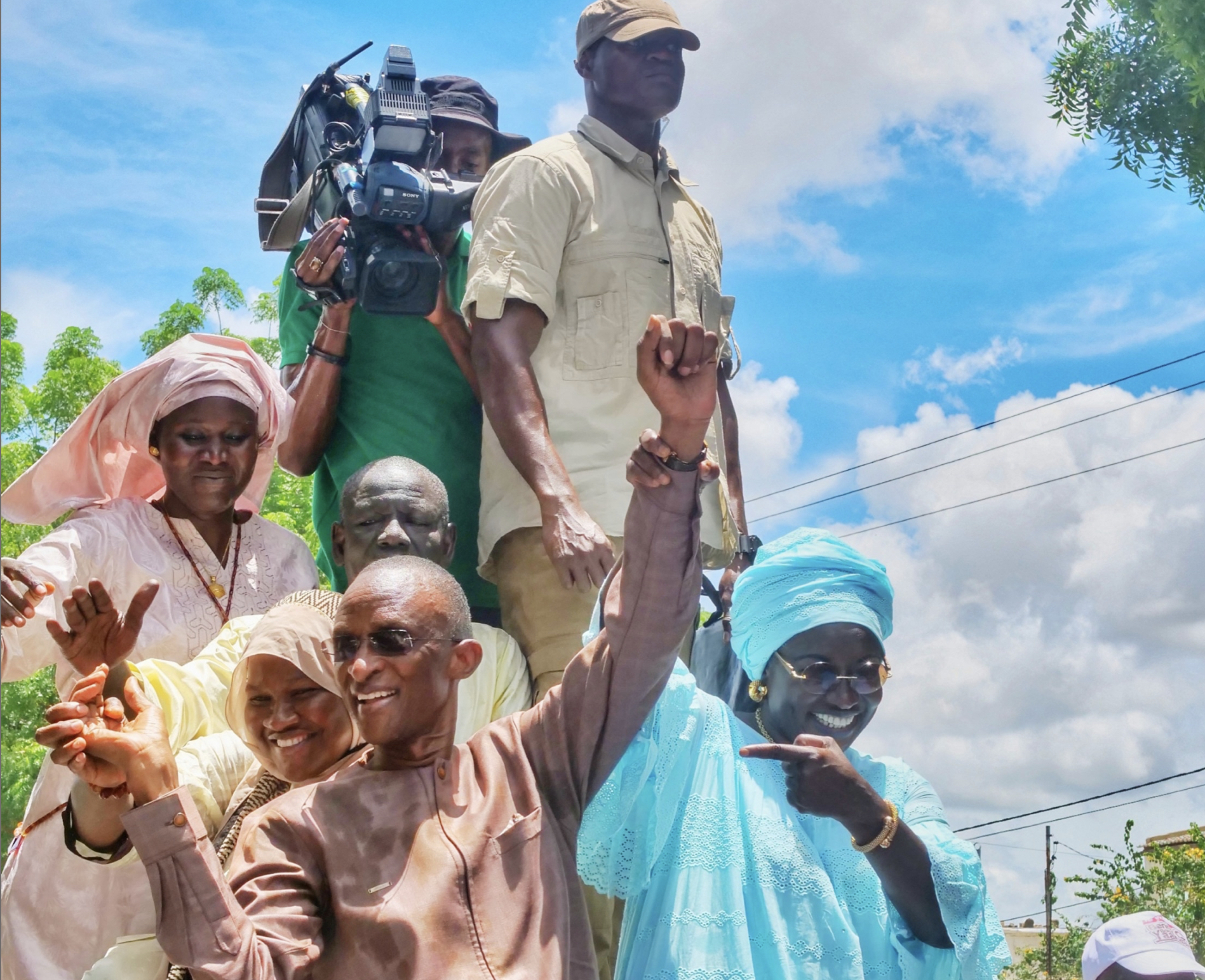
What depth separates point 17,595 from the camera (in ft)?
9.93

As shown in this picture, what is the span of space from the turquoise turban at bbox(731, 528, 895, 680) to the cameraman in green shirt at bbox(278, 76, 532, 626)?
0.83 m

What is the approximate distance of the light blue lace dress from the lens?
2826 millimetres

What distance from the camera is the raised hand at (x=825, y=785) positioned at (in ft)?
9.29

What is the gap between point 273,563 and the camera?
146 inches

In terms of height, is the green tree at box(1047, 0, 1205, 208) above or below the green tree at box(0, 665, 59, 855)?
above

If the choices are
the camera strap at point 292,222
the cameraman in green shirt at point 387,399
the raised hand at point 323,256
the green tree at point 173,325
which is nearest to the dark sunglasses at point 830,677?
the cameraman in green shirt at point 387,399

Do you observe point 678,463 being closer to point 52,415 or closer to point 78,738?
point 78,738

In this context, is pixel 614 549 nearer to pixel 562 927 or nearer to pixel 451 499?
pixel 451 499

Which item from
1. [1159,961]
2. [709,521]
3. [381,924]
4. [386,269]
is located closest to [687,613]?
[381,924]

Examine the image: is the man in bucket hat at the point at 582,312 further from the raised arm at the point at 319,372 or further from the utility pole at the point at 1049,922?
the utility pole at the point at 1049,922

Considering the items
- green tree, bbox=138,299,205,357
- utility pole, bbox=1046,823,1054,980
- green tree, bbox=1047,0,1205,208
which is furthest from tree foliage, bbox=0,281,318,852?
utility pole, bbox=1046,823,1054,980

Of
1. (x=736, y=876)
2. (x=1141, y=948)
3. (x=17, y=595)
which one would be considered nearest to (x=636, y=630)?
(x=736, y=876)

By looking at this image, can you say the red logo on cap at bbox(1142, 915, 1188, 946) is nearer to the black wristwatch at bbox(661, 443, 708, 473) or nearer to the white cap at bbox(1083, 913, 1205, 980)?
the white cap at bbox(1083, 913, 1205, 980)

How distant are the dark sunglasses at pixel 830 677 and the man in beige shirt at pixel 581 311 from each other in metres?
0.48
